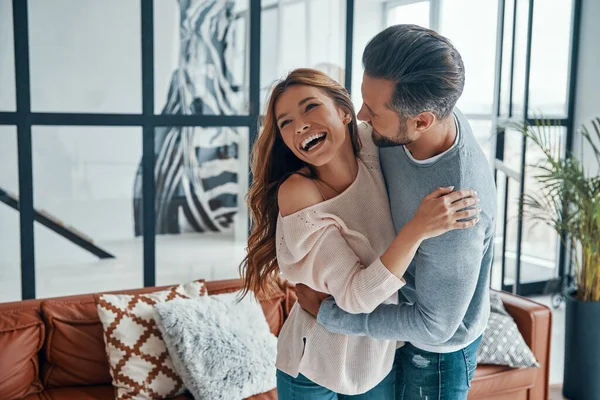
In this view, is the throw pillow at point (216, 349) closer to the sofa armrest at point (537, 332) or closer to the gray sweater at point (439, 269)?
the gray sweater at point (439, 269)

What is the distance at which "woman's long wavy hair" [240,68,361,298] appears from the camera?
156 cm

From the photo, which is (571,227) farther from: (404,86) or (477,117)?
(404,86)

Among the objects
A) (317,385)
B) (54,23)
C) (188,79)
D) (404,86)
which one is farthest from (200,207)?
(404,86)

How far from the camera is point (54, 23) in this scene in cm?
287

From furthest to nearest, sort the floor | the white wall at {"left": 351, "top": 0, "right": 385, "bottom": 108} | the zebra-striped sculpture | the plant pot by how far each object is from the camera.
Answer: the white wall at {"left": 351, "top": 0, "right": 385, "bottom": 108} < the plant pot < the zebra-striped sculpture < the floor

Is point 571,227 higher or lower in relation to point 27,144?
lower

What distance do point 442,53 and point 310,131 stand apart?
1.17 ft

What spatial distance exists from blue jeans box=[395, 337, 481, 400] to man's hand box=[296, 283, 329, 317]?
0.25 metres

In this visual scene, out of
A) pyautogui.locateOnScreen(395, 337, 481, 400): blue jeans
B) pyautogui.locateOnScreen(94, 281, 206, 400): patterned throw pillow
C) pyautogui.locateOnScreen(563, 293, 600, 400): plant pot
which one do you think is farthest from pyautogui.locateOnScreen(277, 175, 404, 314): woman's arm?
pyautogui.locateOnScreen(563, 293, 600, 400): plant pot

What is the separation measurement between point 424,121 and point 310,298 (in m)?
0.54

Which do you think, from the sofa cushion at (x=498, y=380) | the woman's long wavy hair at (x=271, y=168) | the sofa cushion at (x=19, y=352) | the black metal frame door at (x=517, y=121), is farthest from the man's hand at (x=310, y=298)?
the black metal frame door at (x=517, y=121)

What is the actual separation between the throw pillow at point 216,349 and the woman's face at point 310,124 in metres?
1.22

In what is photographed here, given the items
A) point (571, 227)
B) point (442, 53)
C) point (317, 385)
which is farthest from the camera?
point (571, 227)

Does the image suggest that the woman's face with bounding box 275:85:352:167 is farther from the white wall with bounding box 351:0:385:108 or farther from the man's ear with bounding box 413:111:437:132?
the white wall with bounding box 351:0:385:108
